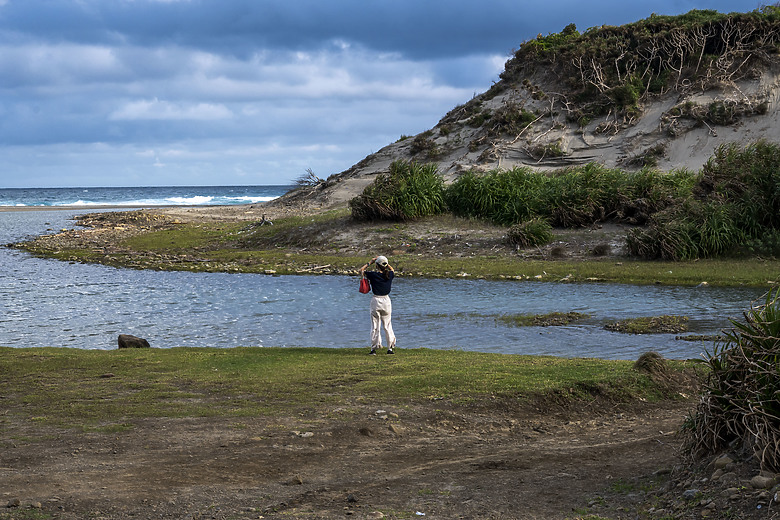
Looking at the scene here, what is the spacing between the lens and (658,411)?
1048cm

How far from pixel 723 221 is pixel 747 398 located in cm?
2328

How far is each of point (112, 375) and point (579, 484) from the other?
7902 millimetres

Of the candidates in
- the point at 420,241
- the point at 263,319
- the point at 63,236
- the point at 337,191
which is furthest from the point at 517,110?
the point at 263,319

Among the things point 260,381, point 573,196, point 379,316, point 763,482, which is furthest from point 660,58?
point 763,482

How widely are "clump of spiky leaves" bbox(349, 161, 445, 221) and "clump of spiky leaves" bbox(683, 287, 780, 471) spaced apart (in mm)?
29683

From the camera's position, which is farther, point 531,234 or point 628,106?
point 628,106

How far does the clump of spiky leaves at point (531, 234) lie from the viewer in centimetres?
3114

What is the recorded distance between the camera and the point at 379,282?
13.8m

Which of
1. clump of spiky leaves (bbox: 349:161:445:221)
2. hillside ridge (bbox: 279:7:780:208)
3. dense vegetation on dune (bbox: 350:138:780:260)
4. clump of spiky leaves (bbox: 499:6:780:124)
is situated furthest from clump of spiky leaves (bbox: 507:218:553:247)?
clump of spiky leaves (bbox: 499:6:780:124)

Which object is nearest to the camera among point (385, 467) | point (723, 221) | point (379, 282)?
point (385, 467)

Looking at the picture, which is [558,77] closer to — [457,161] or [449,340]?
[457,161]

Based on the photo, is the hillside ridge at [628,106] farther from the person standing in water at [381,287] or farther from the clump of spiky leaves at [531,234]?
the person standing in water at [381,287]

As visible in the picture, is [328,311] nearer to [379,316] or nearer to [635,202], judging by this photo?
[379,316]

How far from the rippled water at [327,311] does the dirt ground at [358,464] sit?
19.7ft
